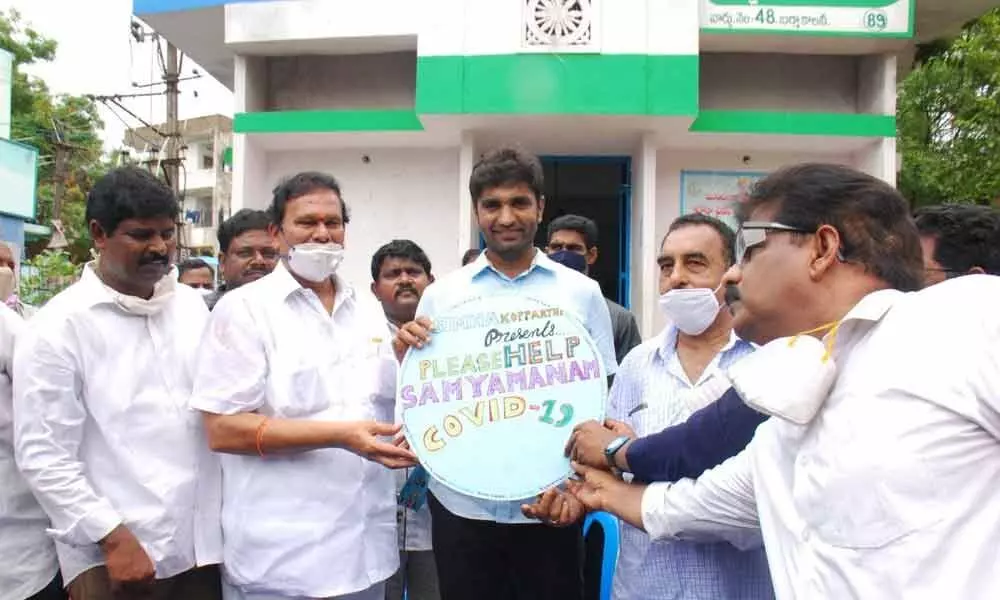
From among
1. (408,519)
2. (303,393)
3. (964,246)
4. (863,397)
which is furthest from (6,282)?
(964,246)

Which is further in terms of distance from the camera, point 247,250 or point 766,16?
point 766,16

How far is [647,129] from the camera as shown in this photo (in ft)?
29.9

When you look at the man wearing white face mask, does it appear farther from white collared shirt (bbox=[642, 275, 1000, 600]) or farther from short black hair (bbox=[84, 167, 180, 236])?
short black hair (bbox=[84, 167, 180, 236])

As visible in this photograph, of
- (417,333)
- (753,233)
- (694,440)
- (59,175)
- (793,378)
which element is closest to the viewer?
(793,378)

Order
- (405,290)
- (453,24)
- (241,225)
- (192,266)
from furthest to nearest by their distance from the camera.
Answer: (453,24), (192,266), (241,225), (405,290)

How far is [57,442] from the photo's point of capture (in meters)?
2.18

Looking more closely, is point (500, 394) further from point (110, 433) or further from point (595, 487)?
→ point (110, 433)

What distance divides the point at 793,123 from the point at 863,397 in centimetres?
879

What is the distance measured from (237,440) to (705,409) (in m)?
1.30

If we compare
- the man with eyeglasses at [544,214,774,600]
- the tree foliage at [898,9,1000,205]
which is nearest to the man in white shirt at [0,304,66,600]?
the man with eyeglasses at [544,214,774,600]

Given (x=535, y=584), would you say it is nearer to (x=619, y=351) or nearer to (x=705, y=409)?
(x=705, y=409)

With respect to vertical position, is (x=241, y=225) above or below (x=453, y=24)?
below

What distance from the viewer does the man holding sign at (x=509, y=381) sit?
2.24 m

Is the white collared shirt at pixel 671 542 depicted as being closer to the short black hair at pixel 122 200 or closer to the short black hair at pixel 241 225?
the short black hair at pixel 122 200
